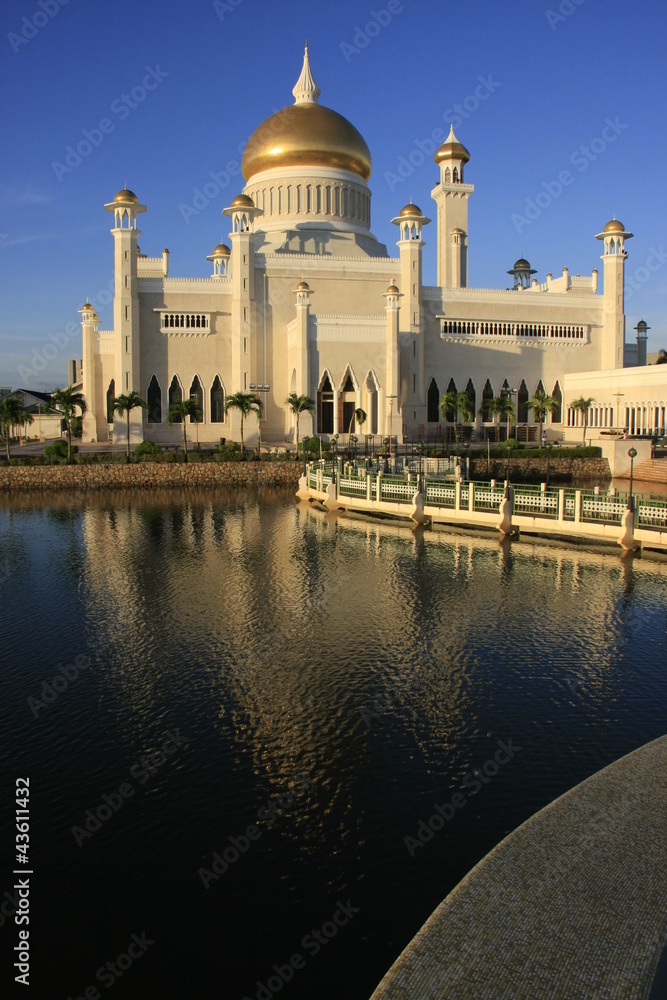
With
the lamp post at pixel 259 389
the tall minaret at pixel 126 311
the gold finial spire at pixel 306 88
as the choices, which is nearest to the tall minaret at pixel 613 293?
the gold finial spire at pixel 306 88

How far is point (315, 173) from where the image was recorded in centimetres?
5325

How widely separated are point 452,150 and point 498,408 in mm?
19080

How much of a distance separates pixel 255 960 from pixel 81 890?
2.00 meters

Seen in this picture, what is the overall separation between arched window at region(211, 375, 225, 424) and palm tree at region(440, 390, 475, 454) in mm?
13302

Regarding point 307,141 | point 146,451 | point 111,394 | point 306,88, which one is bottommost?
point 146,451

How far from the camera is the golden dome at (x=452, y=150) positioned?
55.6 metres

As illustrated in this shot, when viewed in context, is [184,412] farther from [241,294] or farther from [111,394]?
[241,294]

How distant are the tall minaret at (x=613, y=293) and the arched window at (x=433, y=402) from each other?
12592mm

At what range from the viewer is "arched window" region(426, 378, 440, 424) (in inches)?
2066

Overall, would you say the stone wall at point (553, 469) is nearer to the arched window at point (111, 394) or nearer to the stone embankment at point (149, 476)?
the stone embankment at point (149, 476)

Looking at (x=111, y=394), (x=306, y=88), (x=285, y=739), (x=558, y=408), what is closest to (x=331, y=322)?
(x=111, y=394)

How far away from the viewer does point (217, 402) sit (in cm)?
5012

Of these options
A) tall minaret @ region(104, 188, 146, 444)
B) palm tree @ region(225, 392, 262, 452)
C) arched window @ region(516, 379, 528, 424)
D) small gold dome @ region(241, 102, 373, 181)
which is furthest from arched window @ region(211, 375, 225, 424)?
arched window @ region(516, 379, 528, 424)

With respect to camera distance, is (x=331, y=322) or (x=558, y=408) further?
(x=558, y=408)
